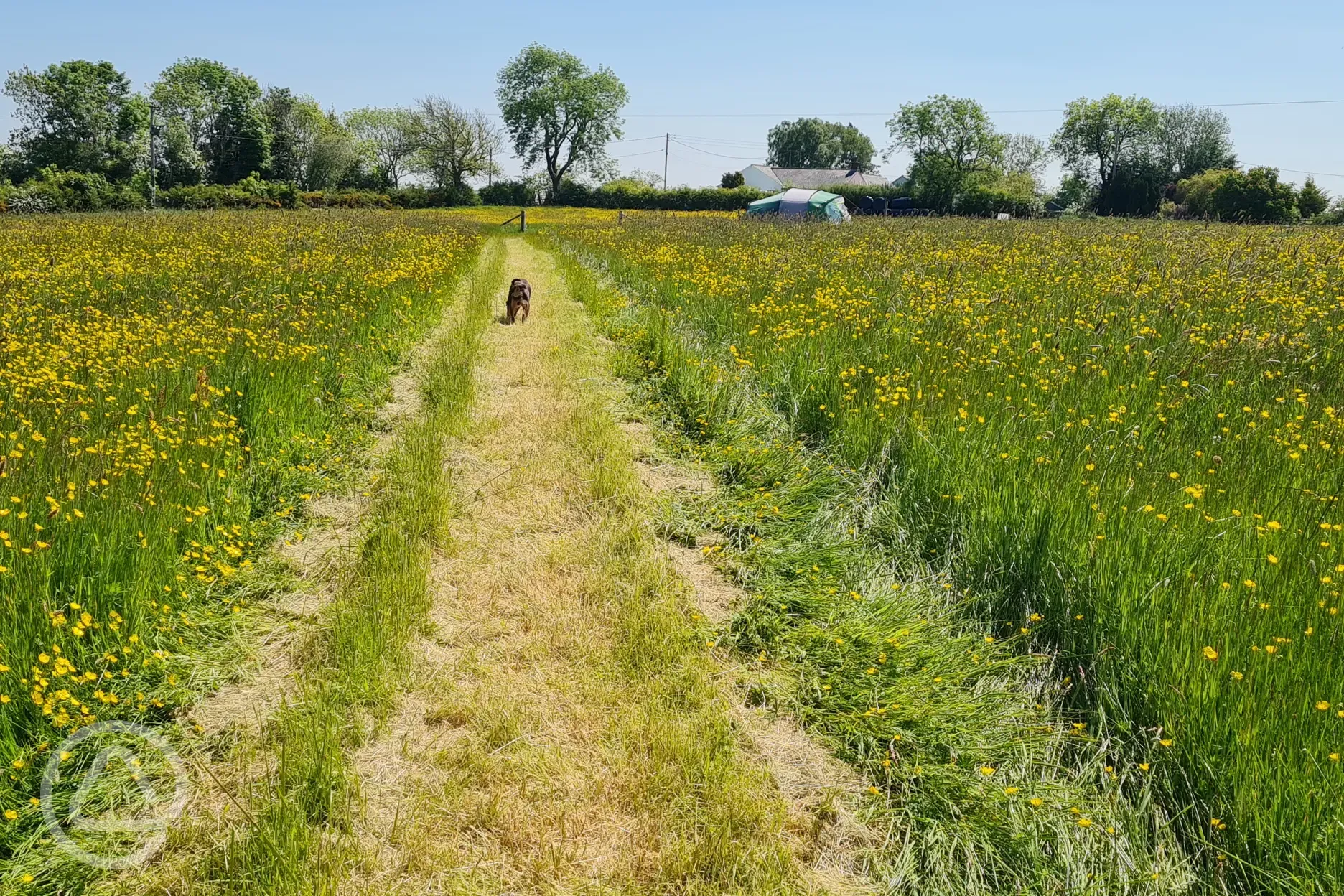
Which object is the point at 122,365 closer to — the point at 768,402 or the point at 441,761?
the point at 441,761

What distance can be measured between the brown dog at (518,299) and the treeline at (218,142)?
169 feet

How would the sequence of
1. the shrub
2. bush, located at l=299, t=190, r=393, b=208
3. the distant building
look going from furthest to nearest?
the distant building → bush, located at l=299, t=190, r=393, b=208 → the shrub

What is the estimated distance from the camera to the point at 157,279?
10227 millimetres

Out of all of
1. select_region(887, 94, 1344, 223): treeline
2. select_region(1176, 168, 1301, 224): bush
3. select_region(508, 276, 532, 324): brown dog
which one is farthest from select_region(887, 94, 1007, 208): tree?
select_region(508, 276, 532, 324): brown dog

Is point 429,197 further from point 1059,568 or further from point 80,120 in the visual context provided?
point 1059,568

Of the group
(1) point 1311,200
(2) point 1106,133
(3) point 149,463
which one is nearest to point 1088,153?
(2) point 1106,133

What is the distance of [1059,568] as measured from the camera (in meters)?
3.34

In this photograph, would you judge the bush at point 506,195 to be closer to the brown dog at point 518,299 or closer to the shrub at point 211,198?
the shrub at point 211,198

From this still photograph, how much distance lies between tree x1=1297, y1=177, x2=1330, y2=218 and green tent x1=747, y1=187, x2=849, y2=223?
26.8 meters

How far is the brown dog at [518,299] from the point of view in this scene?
38.4 feet

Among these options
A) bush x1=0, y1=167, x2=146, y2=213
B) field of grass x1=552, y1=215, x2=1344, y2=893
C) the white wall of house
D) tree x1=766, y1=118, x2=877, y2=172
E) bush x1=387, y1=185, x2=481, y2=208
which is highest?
tree x1=766, y1=118, x2=877, y2=172

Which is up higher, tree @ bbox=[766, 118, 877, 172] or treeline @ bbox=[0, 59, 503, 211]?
tree @ bbox=[766, 118, 877, 172]

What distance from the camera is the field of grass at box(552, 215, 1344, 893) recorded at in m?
2.28

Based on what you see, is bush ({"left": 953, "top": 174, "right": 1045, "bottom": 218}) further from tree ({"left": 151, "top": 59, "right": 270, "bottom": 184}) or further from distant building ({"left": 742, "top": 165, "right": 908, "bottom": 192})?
tree ({"left": 151, "top": 59, "right": 270, "bottom": 184})
